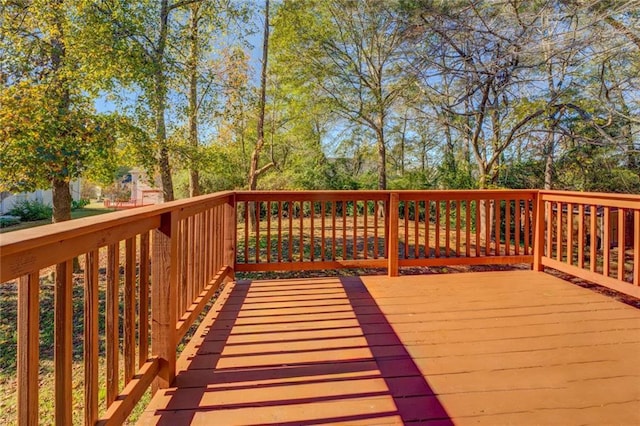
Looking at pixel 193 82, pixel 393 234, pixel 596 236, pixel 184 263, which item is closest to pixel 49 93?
pixel 193 82

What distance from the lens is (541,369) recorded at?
1899 millimetres

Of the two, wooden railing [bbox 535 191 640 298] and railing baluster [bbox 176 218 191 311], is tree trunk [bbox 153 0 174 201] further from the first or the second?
wooden railing [bbox 535 191 640 298]

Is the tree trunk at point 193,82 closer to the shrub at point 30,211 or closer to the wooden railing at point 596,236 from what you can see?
the wooden railing at point 596,236

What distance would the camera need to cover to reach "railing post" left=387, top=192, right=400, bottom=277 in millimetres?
3607

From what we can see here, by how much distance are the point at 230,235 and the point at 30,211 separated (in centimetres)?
1290

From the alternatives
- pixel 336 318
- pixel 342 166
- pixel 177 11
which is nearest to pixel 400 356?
pixel 336 318

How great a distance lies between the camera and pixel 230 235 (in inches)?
140

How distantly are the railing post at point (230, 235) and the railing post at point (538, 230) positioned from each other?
320 cm

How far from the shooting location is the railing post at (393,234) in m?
3.61

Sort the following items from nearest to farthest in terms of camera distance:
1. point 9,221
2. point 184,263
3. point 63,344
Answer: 1. point 63,344
2. point 184,263
3. point 9,221

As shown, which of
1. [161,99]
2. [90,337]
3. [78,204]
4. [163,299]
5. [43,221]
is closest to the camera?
[90,337]

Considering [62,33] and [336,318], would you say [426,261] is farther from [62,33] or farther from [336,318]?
[62,33]

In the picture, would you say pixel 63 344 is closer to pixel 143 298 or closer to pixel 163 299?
pixel 143 298

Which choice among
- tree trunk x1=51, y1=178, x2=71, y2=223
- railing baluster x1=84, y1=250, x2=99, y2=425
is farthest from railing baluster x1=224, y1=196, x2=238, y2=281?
tree trunk x1=51, y1=178, x2=71, y2=223
